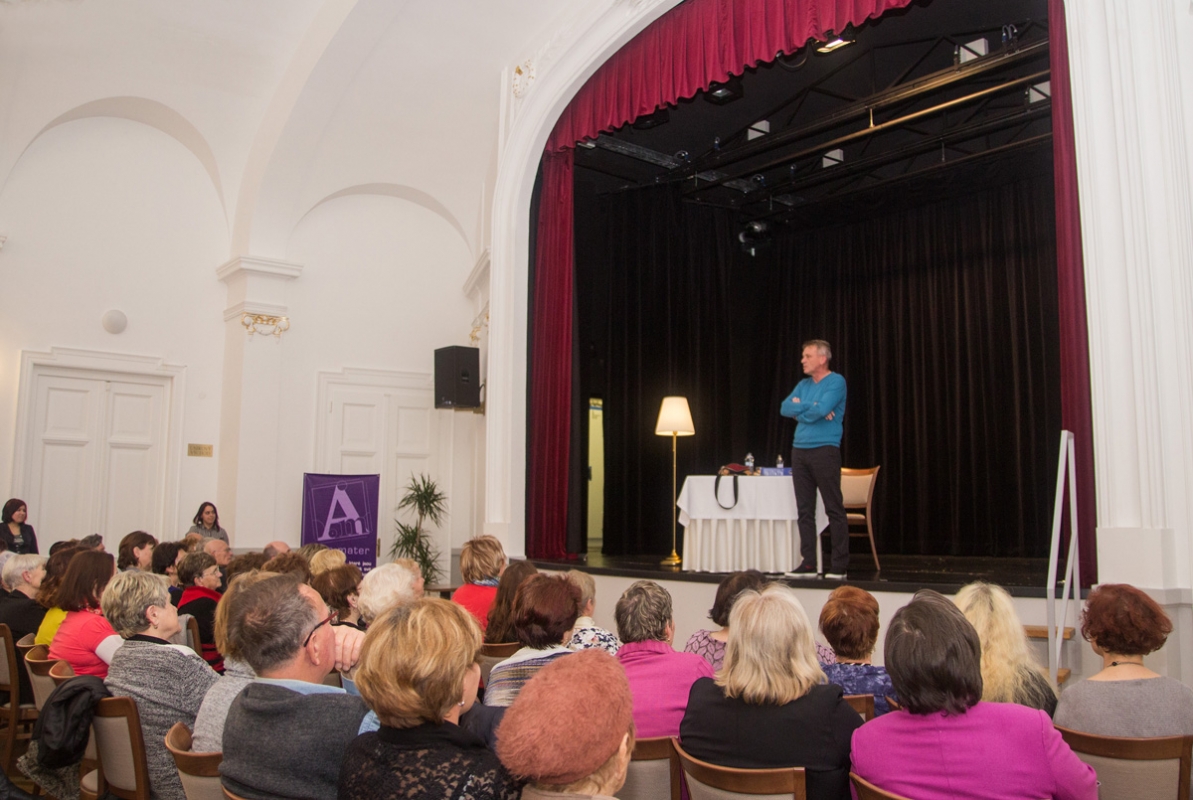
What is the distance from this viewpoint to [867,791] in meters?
1.79

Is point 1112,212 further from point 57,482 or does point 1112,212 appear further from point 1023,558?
point 57,482

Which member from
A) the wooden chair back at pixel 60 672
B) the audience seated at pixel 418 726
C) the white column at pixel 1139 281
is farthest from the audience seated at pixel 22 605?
the white column at pixel 1139 281

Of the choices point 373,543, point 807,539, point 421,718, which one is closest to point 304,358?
point 373,543

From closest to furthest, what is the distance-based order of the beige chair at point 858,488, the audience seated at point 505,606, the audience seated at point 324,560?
the audience seated at point 505,606
the audience seated at point 324,560
the beige chair at point 858,488

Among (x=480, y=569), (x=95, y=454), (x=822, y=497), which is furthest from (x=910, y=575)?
(x=95, y=454)

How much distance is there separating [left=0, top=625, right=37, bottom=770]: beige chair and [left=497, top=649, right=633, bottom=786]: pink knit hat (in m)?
2.96

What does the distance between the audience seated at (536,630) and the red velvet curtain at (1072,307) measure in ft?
8.90

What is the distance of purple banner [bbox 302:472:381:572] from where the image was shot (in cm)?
846

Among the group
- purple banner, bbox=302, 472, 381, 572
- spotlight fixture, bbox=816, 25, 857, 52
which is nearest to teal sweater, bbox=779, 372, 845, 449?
spotlight fixture, bbox=816, 25, 857, 52

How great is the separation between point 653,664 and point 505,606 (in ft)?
3.00

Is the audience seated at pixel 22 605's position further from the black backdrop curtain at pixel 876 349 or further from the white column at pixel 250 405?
the black backdrop curtain at pixel 876 349

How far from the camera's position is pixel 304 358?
880 centimetres

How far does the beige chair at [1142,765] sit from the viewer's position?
2.02 meters

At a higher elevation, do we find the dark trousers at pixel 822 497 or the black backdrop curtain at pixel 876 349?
the black backdrop curtain at pixel 876 349
